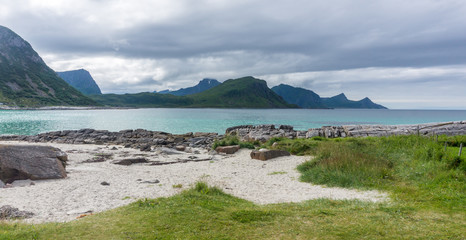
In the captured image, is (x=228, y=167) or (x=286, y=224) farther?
(x=228, y=167)

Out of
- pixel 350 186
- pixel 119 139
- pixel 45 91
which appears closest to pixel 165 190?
pixel 350 186

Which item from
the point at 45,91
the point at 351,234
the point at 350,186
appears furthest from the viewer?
the point at 45,91

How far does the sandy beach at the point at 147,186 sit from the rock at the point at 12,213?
1.09 feet

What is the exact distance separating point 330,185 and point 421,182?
3.94 metres

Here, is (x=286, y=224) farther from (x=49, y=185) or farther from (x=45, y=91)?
(x=45, y=91)

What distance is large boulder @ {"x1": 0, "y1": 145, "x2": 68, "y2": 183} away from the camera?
50.1 ft

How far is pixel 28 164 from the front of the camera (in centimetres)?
1596

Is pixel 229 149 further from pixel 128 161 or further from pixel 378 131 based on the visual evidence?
pixel 378 131

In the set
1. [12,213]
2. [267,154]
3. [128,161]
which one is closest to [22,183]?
[12,213]

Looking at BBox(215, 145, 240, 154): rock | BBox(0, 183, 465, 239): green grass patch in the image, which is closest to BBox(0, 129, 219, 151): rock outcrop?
BBox(215, 145, 240, 154): rock

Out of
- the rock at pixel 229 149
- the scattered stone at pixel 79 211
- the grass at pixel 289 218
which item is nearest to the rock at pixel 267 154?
the rock at pixel 229 149

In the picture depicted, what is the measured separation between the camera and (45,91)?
198000 mm

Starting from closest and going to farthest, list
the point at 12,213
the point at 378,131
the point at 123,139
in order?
the point at 12,213
the point at 378,131
the point at 123,139

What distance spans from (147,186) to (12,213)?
583cm
